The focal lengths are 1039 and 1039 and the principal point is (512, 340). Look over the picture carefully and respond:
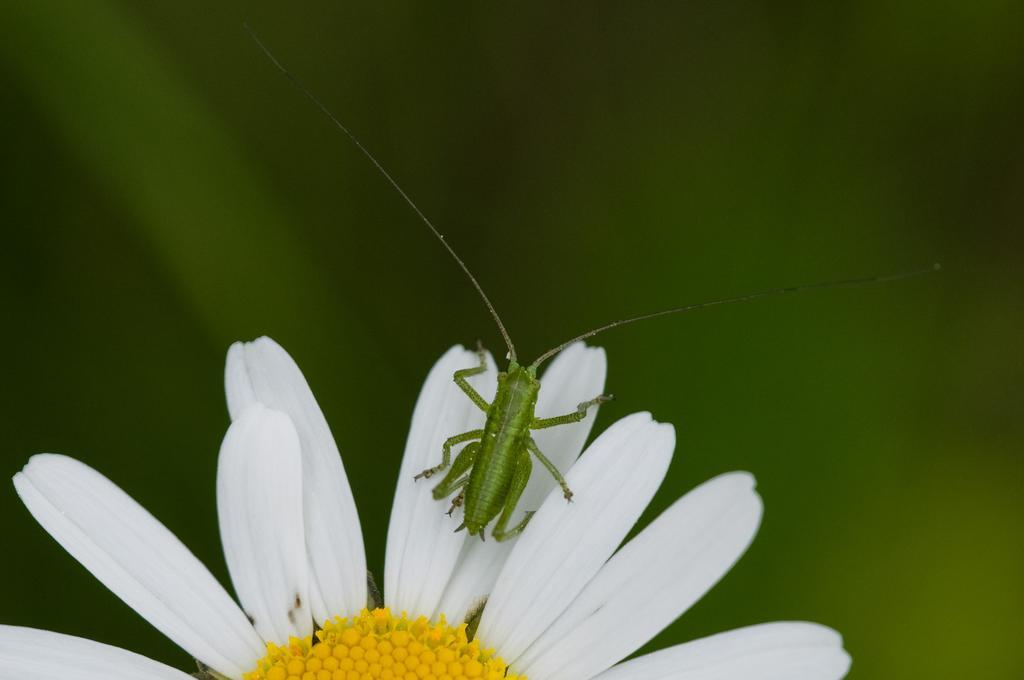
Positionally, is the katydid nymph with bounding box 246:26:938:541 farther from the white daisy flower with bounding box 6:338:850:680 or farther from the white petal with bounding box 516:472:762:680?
the white petal with bounding box 516:472:762:680

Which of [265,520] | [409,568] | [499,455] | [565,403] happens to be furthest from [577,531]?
[265,520]

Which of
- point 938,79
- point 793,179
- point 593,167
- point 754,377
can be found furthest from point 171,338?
point 938,79

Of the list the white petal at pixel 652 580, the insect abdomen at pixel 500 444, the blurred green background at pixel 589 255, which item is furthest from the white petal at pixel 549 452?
the blurred green background at pixel 589 255

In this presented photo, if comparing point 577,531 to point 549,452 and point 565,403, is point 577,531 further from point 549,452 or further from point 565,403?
point 565,403

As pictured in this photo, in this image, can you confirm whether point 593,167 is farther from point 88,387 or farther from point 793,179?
point 88,387

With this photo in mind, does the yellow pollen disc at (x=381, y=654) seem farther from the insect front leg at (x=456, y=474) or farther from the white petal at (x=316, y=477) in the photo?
the insect front leg at (x=456, y=474)

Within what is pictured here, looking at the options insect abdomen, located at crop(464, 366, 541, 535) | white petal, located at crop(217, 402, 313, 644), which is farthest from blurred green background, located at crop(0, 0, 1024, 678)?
insect abdomen, located at crop(464, 366, 541, 535)
